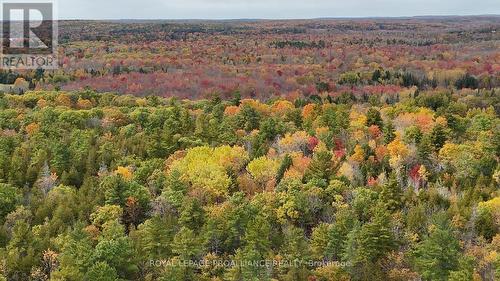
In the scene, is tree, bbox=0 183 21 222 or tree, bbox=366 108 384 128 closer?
tree, bbox=0 183 21 222

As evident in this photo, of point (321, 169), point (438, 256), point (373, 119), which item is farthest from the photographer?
point (373, 119)

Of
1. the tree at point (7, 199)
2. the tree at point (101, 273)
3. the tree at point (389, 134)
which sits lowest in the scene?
the tree at point (101, 273)

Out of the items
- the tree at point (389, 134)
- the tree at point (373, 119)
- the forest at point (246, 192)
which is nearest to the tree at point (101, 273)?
the forest at point (246, 192)

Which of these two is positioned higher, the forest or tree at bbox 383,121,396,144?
tree at bbox 383,121,396,144

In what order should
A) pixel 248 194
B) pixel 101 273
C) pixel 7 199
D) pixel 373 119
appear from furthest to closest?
pixel 373 119
pixel 248 194
pixel 7 199
pixel 101 273

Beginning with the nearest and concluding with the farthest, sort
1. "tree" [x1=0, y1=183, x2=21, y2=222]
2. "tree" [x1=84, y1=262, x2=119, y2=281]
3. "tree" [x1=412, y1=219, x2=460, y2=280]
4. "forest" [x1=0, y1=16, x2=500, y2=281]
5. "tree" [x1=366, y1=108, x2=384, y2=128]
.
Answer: "tree" [x1=84, y1=262, x2=119, y2=281]
"tree" [x1=412, y1=219, x2=460, y2=280]
"forest" [x1=0, y1=16, x2=500, y2=281]
"tree" [x1=0, y1=183, x2=21, y2=222]
"tree" [x1=366, y1=108, x2=384, y2=128]

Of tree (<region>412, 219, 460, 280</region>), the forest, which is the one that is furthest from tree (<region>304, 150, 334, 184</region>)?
tree (<region>412, 219, 460, 280</region>)

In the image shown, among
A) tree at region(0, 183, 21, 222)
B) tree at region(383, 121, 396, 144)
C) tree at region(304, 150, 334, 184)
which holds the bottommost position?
tree at region(0, 183, 21, 222)

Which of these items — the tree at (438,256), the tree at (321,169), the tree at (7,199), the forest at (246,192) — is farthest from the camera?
the tree at (321,169)

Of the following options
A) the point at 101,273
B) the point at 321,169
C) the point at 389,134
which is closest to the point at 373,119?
the point at 389,134

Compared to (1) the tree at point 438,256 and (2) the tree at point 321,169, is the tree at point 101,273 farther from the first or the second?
(2) the tree at point 321,169

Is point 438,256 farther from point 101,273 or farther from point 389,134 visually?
point 389,134

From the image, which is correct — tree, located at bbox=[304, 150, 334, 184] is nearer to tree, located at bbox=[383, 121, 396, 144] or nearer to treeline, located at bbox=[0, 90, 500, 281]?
treeline, located at bbox=[0, 90, 500, 281]
